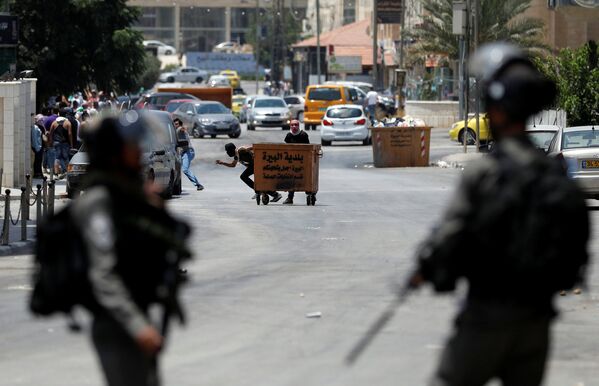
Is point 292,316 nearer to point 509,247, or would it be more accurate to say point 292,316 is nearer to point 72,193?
point 509,247

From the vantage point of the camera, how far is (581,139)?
2575 centimetres

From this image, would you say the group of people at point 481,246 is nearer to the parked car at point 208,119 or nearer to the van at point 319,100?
the parked car at point 208,119

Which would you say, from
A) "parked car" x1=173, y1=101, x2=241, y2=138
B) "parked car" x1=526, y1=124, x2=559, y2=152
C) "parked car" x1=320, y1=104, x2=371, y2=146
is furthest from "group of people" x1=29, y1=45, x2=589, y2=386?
"parked car" x1=173, y1=101, x2=241, y2=138

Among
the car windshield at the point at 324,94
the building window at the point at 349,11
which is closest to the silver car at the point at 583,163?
the car windshield at the point at 324,94

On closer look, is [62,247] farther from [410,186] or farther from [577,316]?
[410,186]

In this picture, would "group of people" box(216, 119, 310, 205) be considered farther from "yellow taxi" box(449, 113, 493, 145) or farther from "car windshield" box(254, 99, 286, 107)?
"car windshield" box(254, 99, 286, 107)

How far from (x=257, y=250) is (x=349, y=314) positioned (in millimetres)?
6497

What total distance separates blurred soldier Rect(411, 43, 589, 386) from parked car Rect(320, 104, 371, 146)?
154ft

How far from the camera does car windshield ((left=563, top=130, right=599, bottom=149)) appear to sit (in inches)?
1006

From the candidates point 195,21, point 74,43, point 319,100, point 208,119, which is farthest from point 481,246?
point 195,21

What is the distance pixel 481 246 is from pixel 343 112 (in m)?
47.3

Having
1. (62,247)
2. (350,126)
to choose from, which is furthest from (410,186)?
(62,247)

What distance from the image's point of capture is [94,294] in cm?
592

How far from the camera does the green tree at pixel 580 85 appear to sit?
40.3 m
